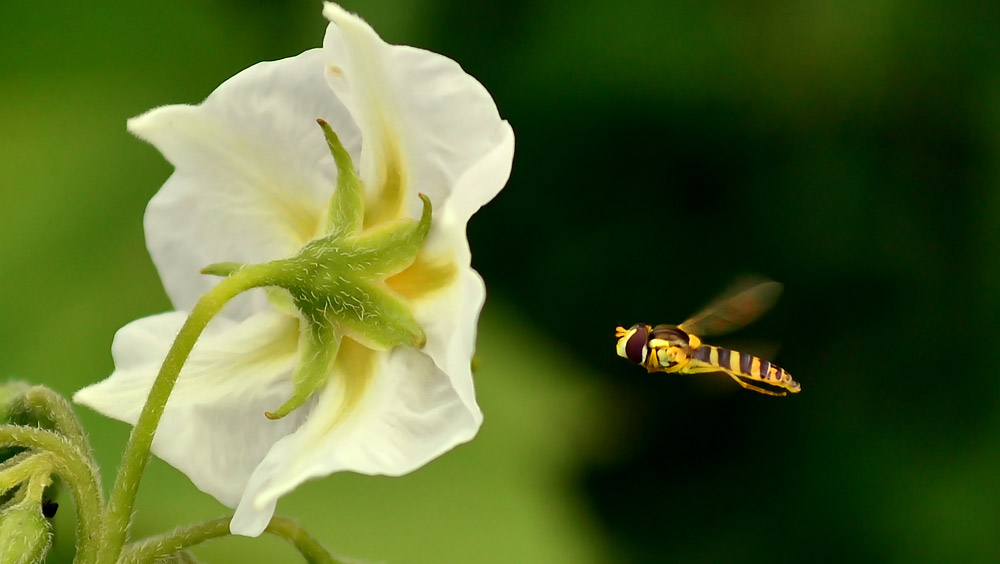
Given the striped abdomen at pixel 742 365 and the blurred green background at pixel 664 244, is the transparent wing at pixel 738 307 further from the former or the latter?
the blurred green background at pixel 664 244

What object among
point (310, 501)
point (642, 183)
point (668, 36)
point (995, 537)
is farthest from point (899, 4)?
point (310, 501)

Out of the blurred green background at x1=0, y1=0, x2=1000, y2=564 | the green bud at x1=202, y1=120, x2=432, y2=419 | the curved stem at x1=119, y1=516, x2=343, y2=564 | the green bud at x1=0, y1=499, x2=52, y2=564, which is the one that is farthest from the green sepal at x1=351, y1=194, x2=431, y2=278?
the blurred green background at x1=0, y1=0, x2=1000, y2=564

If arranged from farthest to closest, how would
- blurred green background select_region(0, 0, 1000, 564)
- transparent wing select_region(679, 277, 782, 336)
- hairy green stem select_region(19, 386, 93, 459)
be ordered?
blurred green background select_region(0, 0, 1000, 564), transparent wing select_region(679, 277, 782, 336), hairy green stem select_region(19, 386, 93, 459)

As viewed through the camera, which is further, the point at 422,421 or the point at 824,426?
the point at 824,426

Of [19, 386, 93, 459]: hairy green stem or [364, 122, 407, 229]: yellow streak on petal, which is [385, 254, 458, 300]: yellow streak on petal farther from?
[19, 386, 93, 459]: hairy green stem

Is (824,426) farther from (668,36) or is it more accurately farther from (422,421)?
(422,421)

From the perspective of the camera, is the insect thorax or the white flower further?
the insect thorax

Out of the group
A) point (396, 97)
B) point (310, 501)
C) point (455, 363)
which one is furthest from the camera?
point (310, 501)

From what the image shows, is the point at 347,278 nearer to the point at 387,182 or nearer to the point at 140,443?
the point at 387,182
